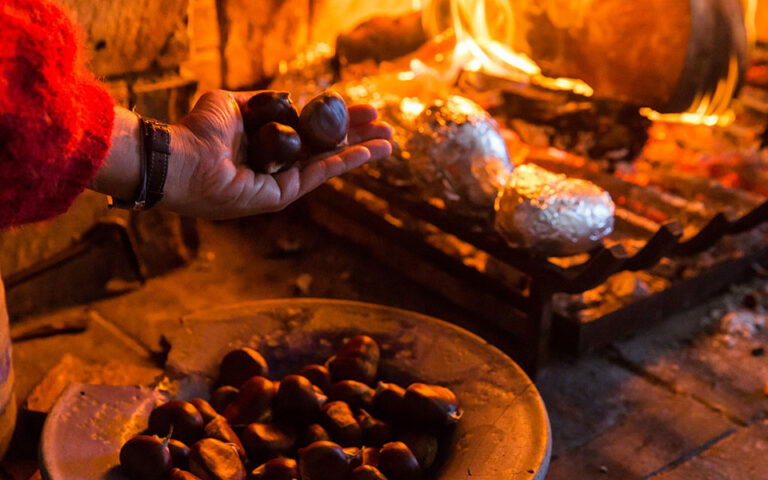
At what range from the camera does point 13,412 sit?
162 cm

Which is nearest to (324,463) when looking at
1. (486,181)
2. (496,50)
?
(486,181)

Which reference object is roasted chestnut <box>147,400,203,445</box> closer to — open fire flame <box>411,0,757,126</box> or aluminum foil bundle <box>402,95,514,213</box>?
aluminum foil bundle <box>402,95,514,213</box>

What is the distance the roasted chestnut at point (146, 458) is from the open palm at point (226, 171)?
42 centimetres

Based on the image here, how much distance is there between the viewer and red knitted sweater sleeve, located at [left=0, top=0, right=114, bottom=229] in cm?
106

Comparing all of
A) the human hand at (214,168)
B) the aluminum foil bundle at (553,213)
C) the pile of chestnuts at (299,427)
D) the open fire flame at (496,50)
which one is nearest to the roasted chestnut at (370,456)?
the pile of chestnuts at (299,427)

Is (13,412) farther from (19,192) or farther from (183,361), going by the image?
(19,192)

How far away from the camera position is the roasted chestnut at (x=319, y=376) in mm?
1449

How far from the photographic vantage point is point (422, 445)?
130 centimetres

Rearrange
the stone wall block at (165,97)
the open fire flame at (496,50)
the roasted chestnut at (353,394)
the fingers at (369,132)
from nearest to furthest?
the roasted chestnut at (353,394), the fingers at (369,132), the stone wall block at (165,97), the open fire flame at (496,50)

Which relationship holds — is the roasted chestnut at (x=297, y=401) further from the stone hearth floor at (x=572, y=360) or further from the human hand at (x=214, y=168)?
the stone hearth floor at (x=572, y=360)

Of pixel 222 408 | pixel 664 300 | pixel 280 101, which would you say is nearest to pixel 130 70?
pixel 280 101

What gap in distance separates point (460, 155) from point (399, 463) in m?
0.91

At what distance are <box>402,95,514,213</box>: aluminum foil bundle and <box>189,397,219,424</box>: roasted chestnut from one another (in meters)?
0.89

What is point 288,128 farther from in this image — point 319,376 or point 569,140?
point 569,140
